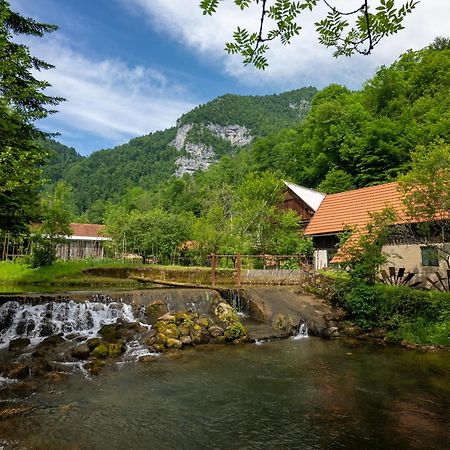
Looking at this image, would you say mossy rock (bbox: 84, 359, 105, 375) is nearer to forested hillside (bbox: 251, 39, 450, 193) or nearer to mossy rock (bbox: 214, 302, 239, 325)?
mossy rock (bbox: 214, 302, 239, 325)

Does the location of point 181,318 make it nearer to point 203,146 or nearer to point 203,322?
point 203,322

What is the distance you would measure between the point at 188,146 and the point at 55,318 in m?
132

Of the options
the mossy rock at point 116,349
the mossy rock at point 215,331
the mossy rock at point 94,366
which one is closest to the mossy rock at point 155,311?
the mossy rock at point 215,331

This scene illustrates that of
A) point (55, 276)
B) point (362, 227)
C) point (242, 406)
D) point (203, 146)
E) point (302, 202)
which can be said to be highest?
point (203, 146)

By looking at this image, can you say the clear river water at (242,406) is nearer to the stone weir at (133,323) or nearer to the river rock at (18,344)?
the stone weir at (133,323)

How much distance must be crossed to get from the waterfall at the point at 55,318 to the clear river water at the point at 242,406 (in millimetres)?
3979

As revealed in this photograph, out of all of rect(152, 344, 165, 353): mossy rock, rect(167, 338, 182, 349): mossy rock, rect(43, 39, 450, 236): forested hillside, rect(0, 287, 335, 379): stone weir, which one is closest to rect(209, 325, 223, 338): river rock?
rect(0, 287, 335, 379): stone weir

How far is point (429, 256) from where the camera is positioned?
62.7 ft

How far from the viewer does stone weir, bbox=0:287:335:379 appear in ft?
39.0

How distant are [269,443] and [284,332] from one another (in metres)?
9.58

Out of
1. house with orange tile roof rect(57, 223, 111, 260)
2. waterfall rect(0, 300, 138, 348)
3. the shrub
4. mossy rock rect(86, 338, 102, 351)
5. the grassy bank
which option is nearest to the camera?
mossy rock rect(86, 338, 102, 351)

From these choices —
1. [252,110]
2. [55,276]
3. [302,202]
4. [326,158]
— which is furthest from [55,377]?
[252,110]

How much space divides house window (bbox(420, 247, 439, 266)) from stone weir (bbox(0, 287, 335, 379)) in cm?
586

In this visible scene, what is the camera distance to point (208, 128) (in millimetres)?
149375
